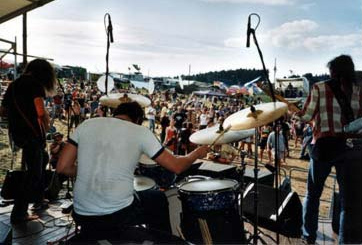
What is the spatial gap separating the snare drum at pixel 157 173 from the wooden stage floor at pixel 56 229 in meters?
0.45

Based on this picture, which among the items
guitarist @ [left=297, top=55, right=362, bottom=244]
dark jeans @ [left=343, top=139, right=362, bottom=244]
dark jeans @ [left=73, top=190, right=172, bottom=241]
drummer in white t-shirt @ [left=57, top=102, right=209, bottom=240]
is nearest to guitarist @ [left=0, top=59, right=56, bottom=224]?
drummer in white t-shirt @ [left=57, top=102, right=209, bottom=240]

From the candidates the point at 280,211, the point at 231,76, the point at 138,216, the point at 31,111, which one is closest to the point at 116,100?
the point at 31,111

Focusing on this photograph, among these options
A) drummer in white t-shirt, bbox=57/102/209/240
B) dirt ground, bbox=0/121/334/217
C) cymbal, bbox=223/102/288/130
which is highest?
cymbal, bbox=223/102/288/130

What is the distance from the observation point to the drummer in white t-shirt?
2.20m

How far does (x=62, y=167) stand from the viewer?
2.35 meters

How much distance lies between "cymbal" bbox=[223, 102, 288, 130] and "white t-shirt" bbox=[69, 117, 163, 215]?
717 mm

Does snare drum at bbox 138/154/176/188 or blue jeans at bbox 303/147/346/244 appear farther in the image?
snare drum at bbox 138/154/176/188

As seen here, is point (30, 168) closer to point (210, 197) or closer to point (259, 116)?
point (210, 197)

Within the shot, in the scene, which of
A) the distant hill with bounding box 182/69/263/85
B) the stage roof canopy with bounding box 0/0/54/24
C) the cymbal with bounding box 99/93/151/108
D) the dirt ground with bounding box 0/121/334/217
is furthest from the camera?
the distant hill with bounding box 182/69/263/85

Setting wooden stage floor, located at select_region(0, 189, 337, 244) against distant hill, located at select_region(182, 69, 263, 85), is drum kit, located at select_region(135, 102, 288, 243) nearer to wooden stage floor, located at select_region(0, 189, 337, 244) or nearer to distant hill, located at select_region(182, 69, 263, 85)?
wooden stage floor, located at select_region(0, 189, 337, 244)

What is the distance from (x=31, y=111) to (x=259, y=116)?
2155 millimetres

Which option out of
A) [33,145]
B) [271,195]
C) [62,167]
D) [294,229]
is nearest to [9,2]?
[33,145]

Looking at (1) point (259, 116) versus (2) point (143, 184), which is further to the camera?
(2) point (143, 184)

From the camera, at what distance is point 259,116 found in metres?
2.66
